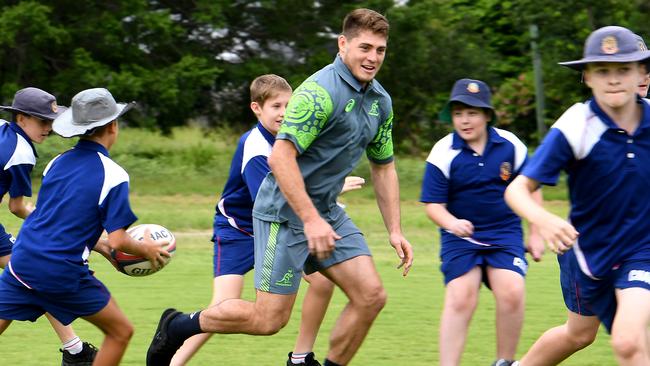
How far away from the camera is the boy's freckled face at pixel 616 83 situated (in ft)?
17.7

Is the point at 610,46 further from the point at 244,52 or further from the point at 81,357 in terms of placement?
the point at 244,52

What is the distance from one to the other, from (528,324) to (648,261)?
3776mm

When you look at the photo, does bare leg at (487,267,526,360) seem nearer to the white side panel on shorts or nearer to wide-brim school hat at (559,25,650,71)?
wide-brim school hat at (559,25,650,71)

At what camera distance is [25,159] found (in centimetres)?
722

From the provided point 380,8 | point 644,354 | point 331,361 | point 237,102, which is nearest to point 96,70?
point 237,102

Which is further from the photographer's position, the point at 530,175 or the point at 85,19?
the point at 85,19

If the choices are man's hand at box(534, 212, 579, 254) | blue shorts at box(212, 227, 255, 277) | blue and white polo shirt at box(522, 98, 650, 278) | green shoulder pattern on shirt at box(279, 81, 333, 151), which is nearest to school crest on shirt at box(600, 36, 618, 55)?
blue and white polo shirt at box(522, 98, 650, 278)

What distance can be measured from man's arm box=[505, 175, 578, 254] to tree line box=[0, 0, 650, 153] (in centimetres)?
1756

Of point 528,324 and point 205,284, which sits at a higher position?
point 528,324

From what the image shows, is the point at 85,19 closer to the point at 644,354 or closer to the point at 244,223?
the point at 244,223

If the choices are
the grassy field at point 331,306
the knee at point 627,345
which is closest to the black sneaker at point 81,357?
the grassy field at point 331,306

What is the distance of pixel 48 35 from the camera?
2372 centimetres

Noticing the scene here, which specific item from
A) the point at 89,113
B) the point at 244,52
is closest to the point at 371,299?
the point at 89,113

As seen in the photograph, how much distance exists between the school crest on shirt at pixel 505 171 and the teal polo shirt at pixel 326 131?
2.80 feet
